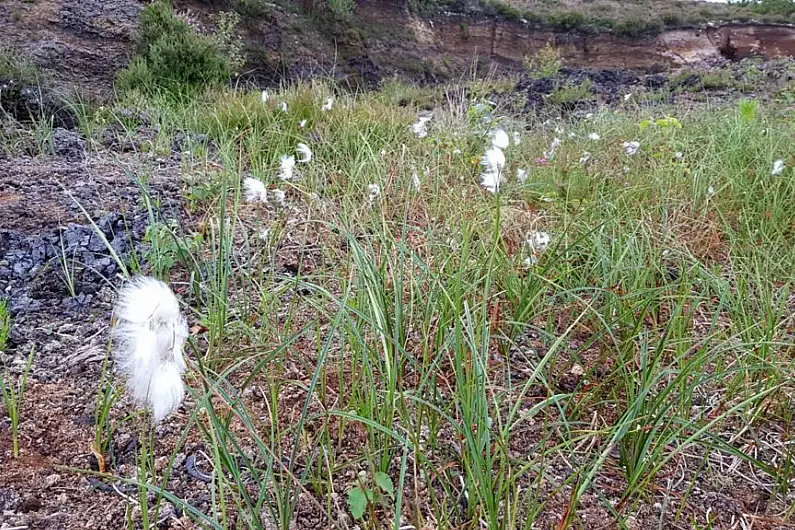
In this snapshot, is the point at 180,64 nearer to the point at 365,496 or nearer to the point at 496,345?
the point at 496,345

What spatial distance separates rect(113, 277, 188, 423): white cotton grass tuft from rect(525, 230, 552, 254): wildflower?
1215mm

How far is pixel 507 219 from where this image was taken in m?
2.11

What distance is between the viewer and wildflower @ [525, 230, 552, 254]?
174cm

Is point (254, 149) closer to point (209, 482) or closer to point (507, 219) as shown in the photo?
point (507, 219)

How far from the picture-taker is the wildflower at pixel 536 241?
1.74 meters

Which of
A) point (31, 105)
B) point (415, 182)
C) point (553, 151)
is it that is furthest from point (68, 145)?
point (553, 151)

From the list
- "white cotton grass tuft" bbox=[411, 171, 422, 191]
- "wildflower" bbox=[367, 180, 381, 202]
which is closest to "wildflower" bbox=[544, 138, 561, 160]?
"white cotton grass tuft" bbox=[411, 171, 422, 191]

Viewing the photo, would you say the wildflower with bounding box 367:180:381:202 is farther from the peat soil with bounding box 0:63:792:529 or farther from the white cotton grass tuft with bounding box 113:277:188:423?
the white cotton grass tuft with bounding box 113:277:188:423

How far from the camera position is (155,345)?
0.79m

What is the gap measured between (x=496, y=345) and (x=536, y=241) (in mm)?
481

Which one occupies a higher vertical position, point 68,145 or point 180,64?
point 180,64

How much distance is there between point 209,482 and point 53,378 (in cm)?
60

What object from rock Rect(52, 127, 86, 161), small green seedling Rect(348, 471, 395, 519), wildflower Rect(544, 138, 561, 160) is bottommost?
rock Rect(52, 127, 86, 161)

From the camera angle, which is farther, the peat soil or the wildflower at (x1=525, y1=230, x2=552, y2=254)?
the wildflower at (x1=525, y1=230, x2=552, y2=254)
